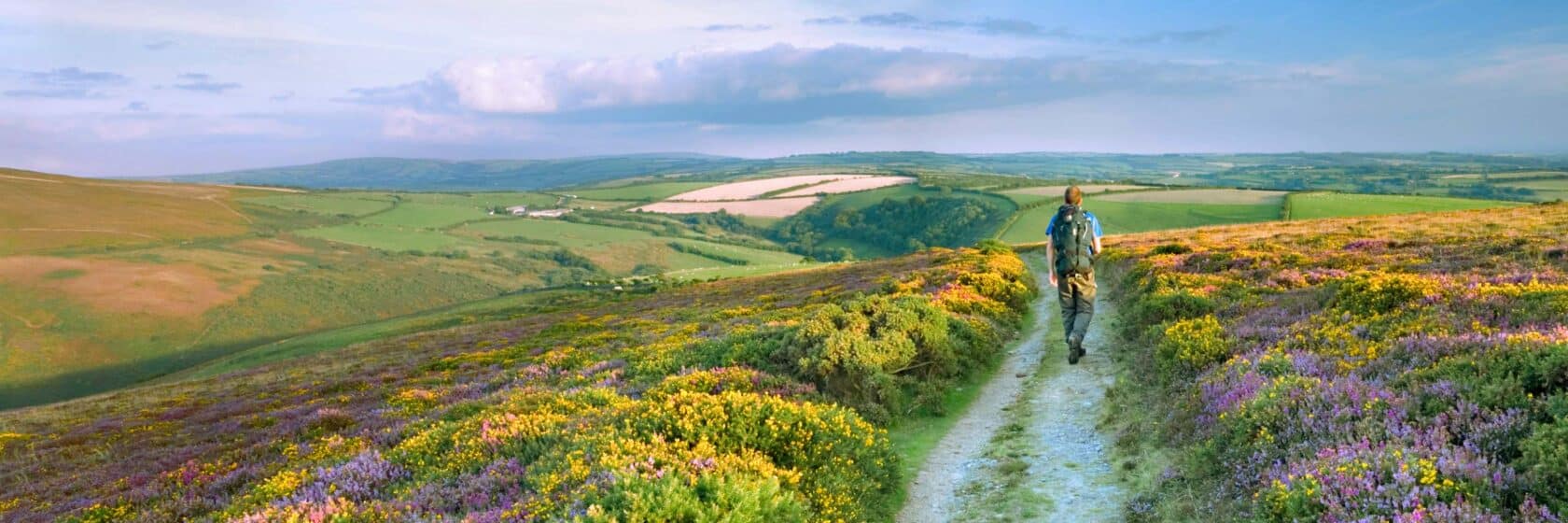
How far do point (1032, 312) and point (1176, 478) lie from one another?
16.9 meters

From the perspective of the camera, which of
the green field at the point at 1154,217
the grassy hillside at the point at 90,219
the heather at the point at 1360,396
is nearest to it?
the heather at the point at 1360,396

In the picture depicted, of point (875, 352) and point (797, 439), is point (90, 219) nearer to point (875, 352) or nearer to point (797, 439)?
point (875, 352)

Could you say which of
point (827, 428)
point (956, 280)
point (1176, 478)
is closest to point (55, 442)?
point (827, 428)

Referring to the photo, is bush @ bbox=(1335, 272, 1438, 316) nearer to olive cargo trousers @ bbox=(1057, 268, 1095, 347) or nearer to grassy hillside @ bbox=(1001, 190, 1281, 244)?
olive cargo trousers @ bbox=(1057, 268, 1095, 347)

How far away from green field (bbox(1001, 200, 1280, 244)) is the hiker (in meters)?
83.1

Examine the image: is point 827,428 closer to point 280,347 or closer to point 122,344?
point 280,347

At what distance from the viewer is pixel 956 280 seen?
85.3ft

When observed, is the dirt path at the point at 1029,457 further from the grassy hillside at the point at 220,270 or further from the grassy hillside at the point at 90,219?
the grassy hillside at the point at 90,219

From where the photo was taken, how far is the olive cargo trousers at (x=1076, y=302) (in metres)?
15.8

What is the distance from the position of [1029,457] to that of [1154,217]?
366 feet

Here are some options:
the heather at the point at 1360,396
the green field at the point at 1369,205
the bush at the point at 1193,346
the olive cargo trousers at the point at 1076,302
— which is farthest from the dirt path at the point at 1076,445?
the green field at the point at 1369,205

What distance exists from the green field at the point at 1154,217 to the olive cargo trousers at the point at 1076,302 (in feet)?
272

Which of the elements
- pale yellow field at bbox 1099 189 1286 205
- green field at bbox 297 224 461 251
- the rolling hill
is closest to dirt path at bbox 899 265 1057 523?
the rolling hill

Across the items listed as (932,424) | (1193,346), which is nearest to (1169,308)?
(1193,346)
